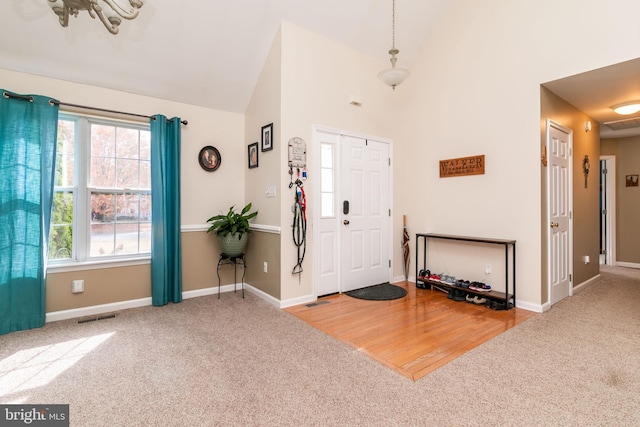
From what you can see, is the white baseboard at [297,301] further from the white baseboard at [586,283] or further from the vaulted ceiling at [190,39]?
the white baseboard at [586,283]

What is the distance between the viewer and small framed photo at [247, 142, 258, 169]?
14.0 ft

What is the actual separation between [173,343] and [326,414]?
1.63 m

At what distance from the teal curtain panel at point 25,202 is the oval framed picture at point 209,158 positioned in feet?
4.91

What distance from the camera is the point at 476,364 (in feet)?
7.75

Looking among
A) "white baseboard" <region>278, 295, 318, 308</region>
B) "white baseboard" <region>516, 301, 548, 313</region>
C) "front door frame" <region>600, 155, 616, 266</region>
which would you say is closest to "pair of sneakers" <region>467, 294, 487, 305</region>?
"white baseboard" <region>516, 301, 548, 313</region>

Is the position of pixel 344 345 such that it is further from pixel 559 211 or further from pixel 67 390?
pixel 559 211

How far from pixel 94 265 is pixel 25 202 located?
0.90m

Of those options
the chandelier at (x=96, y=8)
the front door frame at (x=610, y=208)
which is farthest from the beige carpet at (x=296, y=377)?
the front door frame at (x=610, y=208)

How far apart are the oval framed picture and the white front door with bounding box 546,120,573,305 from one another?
4065 millimetres

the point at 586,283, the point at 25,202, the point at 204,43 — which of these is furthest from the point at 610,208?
the point at 25,202

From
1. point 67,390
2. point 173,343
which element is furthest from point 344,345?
point 67,390

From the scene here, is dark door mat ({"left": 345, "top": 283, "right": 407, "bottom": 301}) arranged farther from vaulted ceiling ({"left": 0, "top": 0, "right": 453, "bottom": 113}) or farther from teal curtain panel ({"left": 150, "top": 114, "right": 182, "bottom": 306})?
vaulted ceiling ({"left": 0, "top": 0, "right": 453, "bottom": 113})

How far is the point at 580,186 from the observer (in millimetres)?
4453

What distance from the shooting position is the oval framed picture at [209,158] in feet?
13.9
